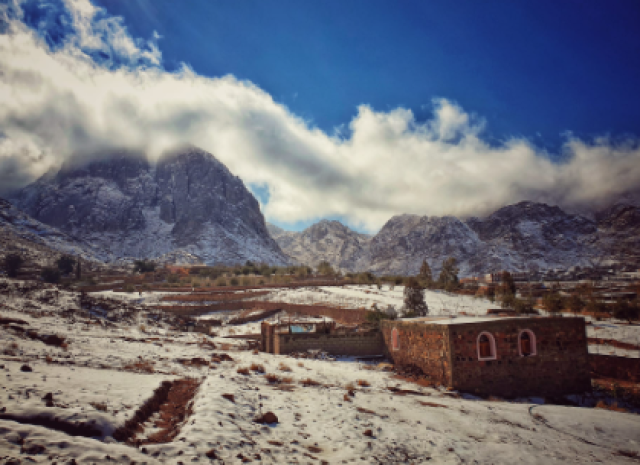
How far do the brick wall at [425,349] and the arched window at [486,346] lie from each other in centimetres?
137

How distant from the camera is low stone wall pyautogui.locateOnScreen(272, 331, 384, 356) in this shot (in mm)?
19688

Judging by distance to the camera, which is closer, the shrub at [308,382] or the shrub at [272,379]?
the shrub at [272,379]

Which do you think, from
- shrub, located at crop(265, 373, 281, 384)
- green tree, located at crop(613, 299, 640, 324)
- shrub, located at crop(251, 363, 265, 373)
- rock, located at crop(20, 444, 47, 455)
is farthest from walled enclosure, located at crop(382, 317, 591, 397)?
green tree, located at crop(613, 299, 640, 324)

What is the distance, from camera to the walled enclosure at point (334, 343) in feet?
64.6

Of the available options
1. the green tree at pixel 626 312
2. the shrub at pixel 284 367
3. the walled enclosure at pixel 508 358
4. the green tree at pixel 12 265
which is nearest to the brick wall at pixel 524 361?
the walled enclosure at pixel 508 358

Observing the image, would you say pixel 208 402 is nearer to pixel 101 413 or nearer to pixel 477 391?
pixel 101 413

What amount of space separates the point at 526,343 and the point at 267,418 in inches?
465

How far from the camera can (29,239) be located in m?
83.9

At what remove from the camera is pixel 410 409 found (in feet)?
34.6

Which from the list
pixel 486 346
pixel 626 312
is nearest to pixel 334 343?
pixel 486 346

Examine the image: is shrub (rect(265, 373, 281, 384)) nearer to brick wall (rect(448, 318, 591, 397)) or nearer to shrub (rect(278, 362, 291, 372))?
shrub (rect(278, 362, 291, 372))

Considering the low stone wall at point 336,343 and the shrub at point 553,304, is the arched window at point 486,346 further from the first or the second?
the shrub at point 553,304

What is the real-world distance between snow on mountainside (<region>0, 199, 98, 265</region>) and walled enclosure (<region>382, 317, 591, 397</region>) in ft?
248

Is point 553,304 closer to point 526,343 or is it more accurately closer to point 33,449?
point 526,343
